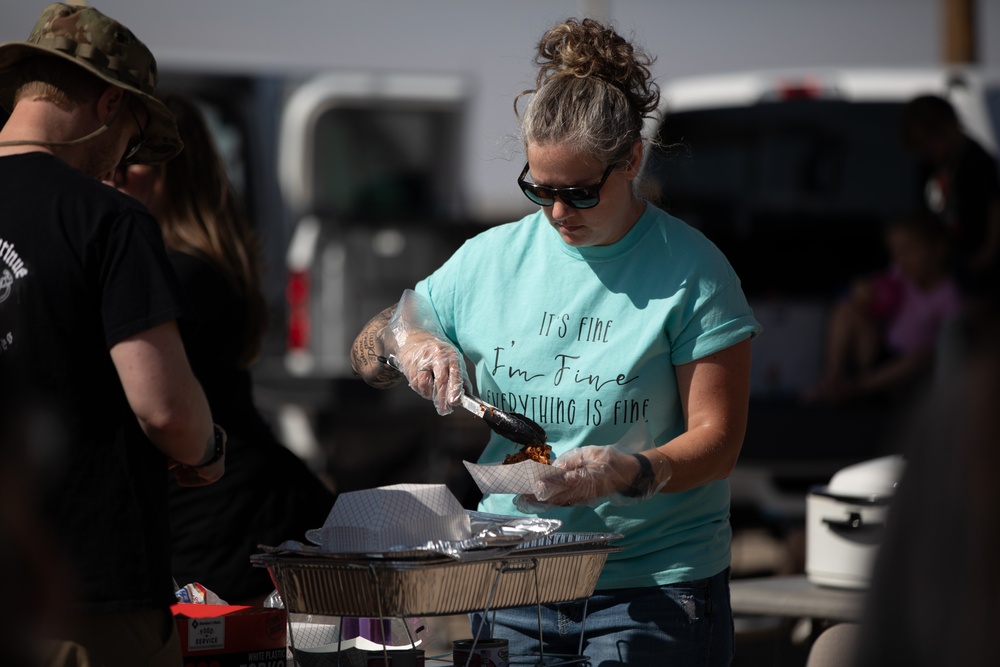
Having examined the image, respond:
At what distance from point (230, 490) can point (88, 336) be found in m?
1.21

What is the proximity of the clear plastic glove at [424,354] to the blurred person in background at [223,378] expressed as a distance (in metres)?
0.69

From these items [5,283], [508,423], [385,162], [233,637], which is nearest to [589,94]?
[508,423]

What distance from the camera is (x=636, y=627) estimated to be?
7.77 feet

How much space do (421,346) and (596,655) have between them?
65 centimetres

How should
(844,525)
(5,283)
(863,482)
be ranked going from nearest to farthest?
(5,283)
(844,525)
(863,482)

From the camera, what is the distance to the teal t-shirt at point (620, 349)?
2.37 meters

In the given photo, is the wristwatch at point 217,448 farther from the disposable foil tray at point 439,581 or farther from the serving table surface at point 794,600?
the serving table surface at point 794,600

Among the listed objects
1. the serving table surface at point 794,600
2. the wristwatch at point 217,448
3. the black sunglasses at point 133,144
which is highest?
the black sunglasses at point 133,144

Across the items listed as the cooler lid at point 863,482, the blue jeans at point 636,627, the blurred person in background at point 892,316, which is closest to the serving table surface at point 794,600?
the cooler lid at point 863,482

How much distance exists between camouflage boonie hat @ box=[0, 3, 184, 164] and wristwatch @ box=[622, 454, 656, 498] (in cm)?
103

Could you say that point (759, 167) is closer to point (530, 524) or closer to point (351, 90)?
point (351, 90)

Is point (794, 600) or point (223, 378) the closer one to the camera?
point (223, 378)

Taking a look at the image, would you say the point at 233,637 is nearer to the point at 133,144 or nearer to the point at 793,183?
the point at 133,144

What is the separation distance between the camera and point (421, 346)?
8.13 feet
